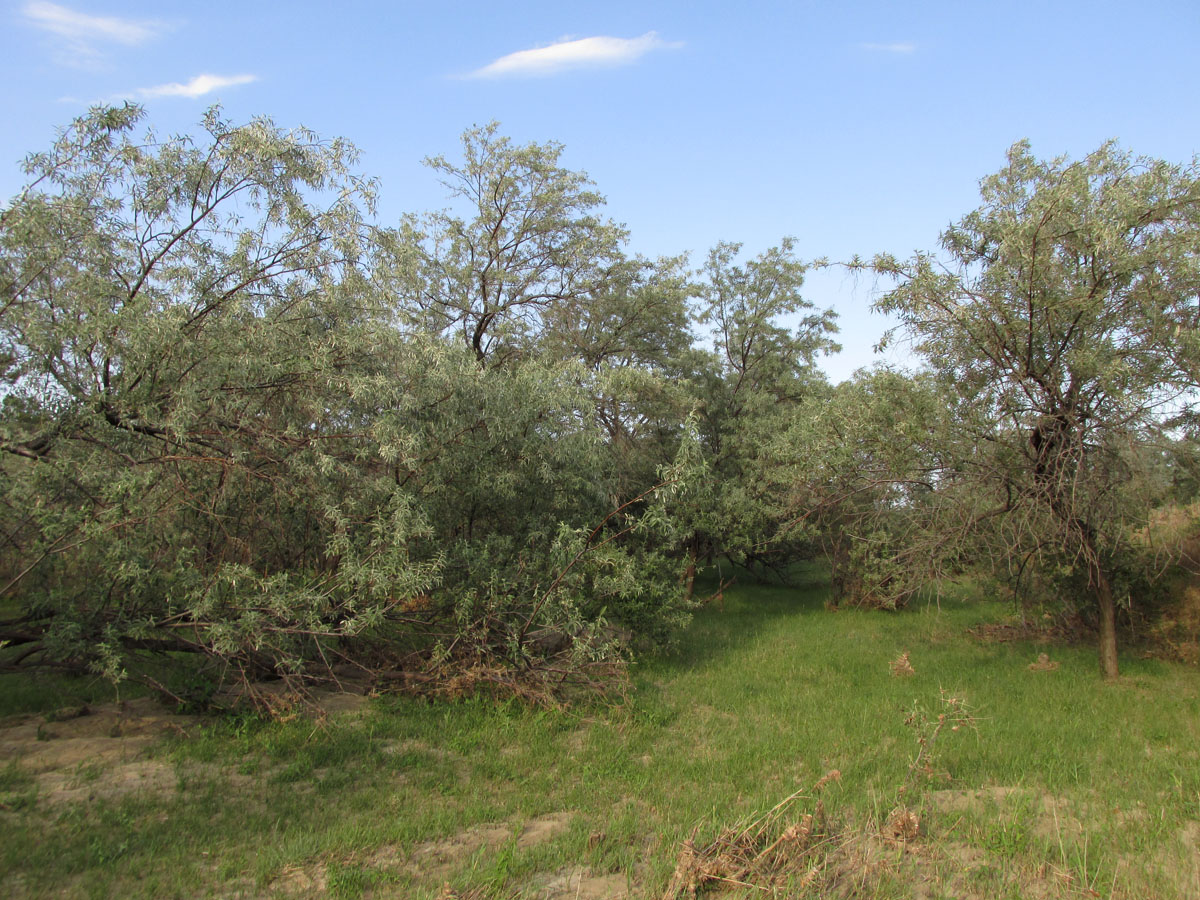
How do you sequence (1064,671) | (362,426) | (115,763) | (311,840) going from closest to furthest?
(311,840) < (115,763) < (362,426) < (1064,671)

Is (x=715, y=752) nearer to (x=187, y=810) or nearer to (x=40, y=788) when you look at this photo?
(x=187, y=810)

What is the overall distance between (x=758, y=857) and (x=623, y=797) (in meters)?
1.84

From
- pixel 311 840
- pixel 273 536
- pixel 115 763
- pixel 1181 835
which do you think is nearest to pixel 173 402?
pixel 273 536

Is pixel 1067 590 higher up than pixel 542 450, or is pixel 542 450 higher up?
pixel 542 450

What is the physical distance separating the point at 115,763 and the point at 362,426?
12.5ft

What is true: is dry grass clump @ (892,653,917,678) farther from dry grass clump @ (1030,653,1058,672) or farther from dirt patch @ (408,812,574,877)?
dirt patch @ (408,812,574,877)

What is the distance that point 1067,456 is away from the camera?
912 cm

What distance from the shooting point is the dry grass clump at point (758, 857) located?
4461mm

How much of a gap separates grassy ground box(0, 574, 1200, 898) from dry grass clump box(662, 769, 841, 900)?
102mm

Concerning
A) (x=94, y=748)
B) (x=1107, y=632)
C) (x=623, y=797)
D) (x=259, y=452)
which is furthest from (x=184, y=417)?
(x=1107, y=632)

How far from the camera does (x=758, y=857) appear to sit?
462 centimetres

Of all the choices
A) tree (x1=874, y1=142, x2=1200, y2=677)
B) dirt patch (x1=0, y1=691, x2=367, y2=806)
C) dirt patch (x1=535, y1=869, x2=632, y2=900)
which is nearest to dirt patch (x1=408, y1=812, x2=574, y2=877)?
dirt patch (x1=535, y1=869, x2=632, y2=900)

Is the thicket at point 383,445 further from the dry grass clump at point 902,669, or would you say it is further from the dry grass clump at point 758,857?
the dry grass clump at point 758,857

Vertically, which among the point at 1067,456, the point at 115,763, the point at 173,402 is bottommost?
the point at 115,763
